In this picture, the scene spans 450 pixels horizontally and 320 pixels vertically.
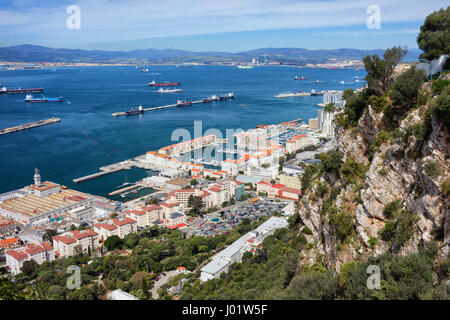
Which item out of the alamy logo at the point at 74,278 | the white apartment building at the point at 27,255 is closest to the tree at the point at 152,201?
the white apartment building at the point at 27,255

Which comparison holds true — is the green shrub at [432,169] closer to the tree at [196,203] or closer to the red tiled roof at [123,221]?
the red tiled roof at [123,221]

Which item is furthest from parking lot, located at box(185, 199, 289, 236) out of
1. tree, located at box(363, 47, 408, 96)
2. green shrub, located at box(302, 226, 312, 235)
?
tree, located at box(363, 47, 408, 96)

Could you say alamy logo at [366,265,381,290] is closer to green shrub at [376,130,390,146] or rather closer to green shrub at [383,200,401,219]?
green shrub at [383,200,401,219]

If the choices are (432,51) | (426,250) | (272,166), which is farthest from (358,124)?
(272,166)

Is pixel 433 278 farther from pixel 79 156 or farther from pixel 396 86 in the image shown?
pixel 79 156

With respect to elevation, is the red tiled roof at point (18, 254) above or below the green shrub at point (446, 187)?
below

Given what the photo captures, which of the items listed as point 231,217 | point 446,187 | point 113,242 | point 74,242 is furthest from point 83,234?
point 446,187

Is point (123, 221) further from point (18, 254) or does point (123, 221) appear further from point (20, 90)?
point (20, 90)
